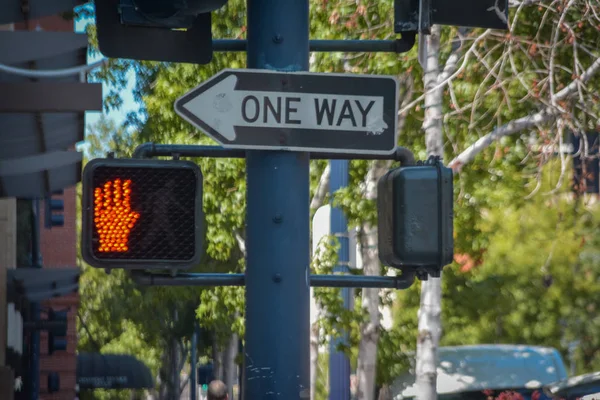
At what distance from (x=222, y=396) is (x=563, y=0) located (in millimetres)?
7393

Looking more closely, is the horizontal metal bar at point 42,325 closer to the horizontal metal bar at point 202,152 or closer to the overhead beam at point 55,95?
the overhead beam at point 55,95

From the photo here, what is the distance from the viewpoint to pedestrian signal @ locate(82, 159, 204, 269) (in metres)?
4.74

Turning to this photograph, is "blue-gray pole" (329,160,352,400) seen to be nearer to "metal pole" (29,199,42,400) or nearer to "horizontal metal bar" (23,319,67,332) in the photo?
"horizontal metal bar" (23,319,67,332)

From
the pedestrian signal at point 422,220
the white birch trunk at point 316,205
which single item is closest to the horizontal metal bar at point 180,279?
the pedestrian signal at point 422,220

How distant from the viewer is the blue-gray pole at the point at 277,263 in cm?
495

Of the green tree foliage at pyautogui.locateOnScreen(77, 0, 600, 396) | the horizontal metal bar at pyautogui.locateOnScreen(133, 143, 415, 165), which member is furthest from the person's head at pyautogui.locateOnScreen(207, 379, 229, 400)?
the horizontal metal bar at pyautogui.locateOnScreen(133, 143, 415, 165)

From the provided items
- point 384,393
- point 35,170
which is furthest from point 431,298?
point 384,393

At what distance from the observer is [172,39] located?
509cm

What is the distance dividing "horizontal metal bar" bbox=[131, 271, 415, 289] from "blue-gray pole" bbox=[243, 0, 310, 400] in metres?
0.08

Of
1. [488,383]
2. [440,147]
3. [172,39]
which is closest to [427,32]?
[172,39]

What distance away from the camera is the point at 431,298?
15.1 metres

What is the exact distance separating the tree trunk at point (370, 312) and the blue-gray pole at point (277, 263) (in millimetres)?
13648

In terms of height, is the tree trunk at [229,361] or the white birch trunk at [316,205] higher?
the white birch trunk at [316,205]

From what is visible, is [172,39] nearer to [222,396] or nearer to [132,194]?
[132,194]
